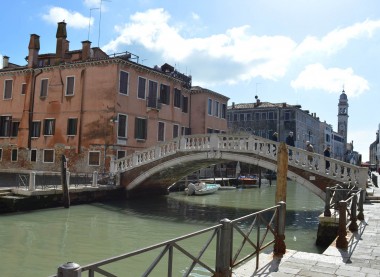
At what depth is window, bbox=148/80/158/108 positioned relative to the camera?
23234 millimetres

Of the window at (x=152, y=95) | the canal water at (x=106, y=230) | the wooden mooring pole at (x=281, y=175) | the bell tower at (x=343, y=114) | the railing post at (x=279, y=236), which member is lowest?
the canal water at (x=106, y=230)

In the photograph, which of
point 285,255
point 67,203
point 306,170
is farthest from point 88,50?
point 285,255

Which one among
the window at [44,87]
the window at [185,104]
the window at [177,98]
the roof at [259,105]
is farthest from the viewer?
the roof at [259,105]

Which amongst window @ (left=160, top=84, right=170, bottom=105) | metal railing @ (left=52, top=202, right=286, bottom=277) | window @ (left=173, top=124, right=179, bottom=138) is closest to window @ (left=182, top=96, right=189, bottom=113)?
window @ (left=173, top=124, right=179, bottom=138)

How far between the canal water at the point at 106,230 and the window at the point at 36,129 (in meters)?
8.23

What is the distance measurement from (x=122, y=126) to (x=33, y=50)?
7913 mm

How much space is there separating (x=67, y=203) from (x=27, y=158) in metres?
9.60

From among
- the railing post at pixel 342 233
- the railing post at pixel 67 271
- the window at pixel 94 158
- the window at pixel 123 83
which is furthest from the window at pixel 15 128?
the railing post at pixel 67 271

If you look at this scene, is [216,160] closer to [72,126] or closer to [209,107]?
[72,126]

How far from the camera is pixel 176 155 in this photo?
61.0ft

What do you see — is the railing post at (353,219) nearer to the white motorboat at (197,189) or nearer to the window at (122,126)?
the window at (122,126)

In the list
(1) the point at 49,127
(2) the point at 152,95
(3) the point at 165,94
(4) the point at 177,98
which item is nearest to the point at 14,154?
(1) the point at 49,127

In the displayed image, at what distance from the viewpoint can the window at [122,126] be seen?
21256 millimetres

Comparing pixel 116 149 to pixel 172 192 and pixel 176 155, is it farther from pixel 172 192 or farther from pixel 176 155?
pixel 172 192
